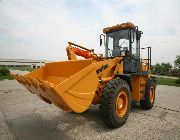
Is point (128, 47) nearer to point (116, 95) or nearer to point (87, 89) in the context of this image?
point (116, 95)

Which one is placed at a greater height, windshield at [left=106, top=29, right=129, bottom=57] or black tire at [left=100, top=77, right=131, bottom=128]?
windshield at [left=106, top=29, right=129, bottom=57]

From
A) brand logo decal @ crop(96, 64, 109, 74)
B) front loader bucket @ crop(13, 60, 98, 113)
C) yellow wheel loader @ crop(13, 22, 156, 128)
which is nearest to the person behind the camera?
front loader bucket @ crop(13, 60, 98, 113)

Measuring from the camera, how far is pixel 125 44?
699cm

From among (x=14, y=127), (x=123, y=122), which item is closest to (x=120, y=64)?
(x=123, y=122)

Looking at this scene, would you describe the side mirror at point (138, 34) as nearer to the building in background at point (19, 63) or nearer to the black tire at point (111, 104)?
the black tire at point (111, 104)

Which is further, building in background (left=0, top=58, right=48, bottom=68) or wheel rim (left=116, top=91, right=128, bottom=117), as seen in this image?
building in background (left=0, top=58, right=48, bottom=68)

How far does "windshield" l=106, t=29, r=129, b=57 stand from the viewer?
7.00 meters

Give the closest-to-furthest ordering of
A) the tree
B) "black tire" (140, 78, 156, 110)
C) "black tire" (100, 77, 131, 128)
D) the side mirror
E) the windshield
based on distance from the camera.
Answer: "black tire" (100, 77, 131, 128) < the windshield < the side mirror < "black tire" (140, 78, 156, 110) < the tree

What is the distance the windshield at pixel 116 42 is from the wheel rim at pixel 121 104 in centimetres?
173

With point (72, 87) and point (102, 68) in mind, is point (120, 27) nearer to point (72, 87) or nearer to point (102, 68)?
point (102, 68)

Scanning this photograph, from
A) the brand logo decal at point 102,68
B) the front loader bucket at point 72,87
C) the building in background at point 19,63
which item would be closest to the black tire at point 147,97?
the brand logo decal at point 102,68

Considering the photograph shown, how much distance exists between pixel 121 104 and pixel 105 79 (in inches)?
31.7

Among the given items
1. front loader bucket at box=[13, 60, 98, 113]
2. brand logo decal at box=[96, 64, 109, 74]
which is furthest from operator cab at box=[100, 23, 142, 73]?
front loader bucket at box=[13, 60, 98, 113]

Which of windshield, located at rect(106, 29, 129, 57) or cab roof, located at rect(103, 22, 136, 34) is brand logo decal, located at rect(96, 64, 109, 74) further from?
cab roof, located at rect(103, 22, 136, 34)
